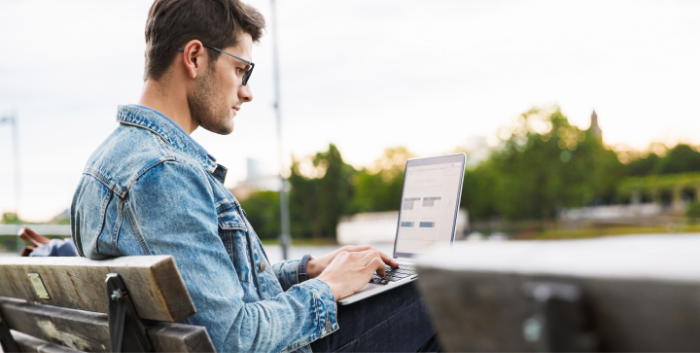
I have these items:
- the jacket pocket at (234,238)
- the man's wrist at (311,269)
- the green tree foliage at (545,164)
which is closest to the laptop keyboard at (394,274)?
the man's wrist at (311,269)

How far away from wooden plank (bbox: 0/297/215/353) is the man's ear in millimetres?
912

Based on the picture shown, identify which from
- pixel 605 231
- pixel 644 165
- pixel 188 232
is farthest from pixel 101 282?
pixel 644 165

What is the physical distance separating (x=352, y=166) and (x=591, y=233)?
32201 millimetres

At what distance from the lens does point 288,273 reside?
244 centimetres

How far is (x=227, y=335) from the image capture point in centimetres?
148

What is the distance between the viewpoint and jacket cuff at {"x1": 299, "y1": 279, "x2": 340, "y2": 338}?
5.61 feet

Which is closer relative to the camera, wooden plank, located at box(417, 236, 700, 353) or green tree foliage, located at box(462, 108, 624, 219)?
wooden plank, located at box(417, 236, 700, 353)

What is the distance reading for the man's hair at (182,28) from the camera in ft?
6.45

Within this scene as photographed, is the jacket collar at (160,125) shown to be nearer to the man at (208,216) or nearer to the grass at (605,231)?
the man at (208,216)

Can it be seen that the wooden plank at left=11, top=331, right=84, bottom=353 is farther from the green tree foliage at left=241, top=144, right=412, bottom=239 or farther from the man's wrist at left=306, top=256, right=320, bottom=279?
the green tree foliage at left=241, top=144, right=412, bottom=239

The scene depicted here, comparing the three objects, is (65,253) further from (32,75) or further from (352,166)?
(352,166)

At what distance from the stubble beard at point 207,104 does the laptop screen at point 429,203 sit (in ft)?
4.34

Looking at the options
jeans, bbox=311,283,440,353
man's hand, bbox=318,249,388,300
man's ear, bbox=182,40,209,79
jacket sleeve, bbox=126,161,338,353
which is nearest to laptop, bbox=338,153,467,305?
jeans, bbox=311,283,440,353

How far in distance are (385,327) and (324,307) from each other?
455 millimetres
